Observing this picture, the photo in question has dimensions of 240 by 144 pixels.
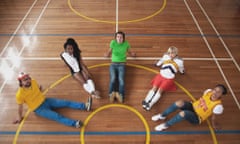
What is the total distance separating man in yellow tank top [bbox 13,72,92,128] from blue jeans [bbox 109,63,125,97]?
19.9 inches

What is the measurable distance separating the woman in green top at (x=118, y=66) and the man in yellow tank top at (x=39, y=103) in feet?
1.60

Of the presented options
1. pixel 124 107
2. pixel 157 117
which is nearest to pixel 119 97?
pixel 124 107

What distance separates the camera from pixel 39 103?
3.76 metres

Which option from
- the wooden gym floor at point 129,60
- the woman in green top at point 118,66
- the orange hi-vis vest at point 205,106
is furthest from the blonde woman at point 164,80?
the orange hi-vis vest at point 205,106

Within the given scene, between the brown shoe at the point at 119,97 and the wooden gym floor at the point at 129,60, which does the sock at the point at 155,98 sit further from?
the brown shoe at the point at 119,97

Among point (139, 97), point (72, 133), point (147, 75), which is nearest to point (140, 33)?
point (147, 75)

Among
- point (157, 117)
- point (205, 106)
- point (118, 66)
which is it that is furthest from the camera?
point (118, 66)

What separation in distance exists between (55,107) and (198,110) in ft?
7.55

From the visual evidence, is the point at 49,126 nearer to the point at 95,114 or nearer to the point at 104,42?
the point at 95,114

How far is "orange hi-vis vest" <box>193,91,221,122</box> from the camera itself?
11.2ft

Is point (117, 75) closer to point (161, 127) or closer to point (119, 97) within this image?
point (119, 97)

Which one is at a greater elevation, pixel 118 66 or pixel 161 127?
pixel 118 66

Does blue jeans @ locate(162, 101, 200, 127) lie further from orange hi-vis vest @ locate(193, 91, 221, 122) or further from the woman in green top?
the woman in green top

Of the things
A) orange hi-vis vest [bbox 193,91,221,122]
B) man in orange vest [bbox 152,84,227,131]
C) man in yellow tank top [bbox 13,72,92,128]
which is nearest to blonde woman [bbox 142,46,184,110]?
man in orange vest [bbox 152,84,227,131]
